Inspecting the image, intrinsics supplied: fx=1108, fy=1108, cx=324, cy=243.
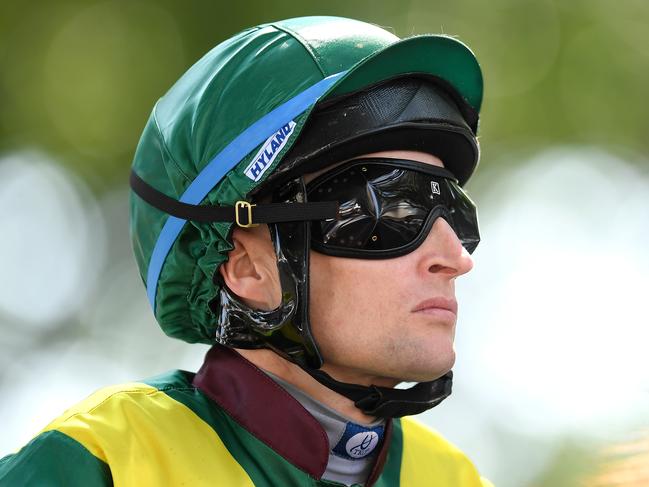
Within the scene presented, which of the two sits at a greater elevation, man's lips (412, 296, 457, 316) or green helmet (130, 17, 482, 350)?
green helmet (130, 17, 482, 350)

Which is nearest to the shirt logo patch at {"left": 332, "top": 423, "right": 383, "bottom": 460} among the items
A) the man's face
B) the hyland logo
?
the man's face

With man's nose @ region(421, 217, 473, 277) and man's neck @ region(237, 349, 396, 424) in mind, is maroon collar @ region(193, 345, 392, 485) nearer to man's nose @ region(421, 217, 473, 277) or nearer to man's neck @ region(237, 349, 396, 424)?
man's neck @ region(237, 349, 396, 424)

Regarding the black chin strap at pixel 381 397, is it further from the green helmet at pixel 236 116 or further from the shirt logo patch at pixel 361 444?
the green helmet at pixel 236 116

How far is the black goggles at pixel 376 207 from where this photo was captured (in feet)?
9.52

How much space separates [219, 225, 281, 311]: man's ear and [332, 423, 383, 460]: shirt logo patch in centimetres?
40

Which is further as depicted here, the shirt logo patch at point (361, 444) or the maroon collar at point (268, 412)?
the shirt logo patch at point (361, 444)

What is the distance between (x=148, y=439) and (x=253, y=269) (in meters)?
0.58

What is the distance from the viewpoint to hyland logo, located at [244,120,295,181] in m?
2.89

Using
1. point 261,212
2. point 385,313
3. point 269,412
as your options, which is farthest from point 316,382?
point 261,212

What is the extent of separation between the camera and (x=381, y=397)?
2998 mm

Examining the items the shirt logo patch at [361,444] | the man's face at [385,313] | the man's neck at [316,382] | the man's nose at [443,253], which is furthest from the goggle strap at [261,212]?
the shirt logo patch at [361,444]

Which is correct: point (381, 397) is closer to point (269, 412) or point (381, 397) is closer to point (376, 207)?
point (269, 412)

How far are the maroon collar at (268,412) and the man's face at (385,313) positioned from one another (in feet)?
0.58

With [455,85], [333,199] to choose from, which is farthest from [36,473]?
[455,85]
